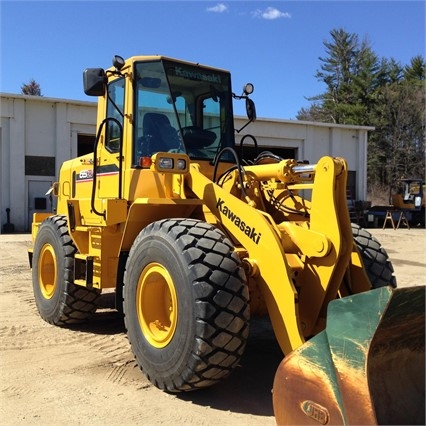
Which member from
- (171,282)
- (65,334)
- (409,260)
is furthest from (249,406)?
(409,260)

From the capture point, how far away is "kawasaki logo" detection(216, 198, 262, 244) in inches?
146

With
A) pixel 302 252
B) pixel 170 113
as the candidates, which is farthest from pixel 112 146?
pixel 302 252

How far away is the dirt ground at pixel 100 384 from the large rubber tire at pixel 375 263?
1154 mm

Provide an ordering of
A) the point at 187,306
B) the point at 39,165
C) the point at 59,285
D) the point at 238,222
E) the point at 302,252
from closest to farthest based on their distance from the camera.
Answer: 1. the point at 187,306
2. the point at 302,252
3. the point at 238,222
4. the point at 59,285
5. the point at 39,165

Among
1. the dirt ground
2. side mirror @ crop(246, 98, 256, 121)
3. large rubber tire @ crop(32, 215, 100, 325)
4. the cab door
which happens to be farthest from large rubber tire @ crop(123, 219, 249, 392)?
side mirror @ crop(246, 98, 256, 121)

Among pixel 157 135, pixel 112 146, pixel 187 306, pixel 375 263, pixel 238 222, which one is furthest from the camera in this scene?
pixel 112 146

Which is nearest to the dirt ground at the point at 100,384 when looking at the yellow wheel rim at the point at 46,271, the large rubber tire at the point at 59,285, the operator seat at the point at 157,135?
the large rubber tire at the point at 59,285

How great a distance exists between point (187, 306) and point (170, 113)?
7.19 feet

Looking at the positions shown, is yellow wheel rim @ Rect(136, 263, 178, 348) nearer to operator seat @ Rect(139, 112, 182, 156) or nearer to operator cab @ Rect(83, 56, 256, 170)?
operator cab @ Rect(83, 56, 256, 170)

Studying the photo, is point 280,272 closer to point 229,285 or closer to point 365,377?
point 229,285

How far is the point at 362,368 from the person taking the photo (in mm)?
2553

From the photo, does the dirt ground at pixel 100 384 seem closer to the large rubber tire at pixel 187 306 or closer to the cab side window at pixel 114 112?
the large rubber tire at pixel 187 306

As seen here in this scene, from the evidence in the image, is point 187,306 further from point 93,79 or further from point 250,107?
point 250,107

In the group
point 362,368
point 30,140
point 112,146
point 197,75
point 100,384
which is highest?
point 30,140
